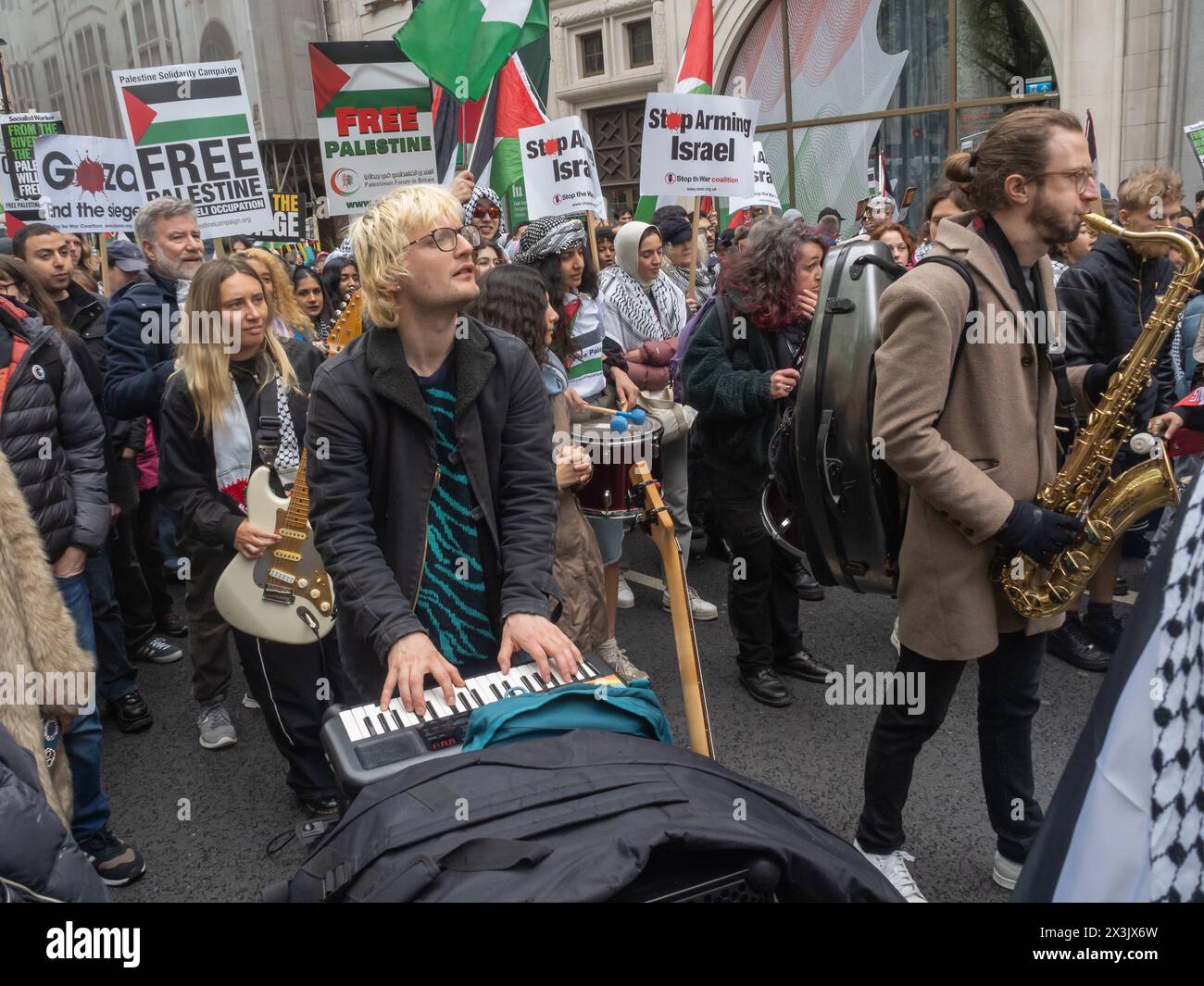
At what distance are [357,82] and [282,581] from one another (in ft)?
14.3

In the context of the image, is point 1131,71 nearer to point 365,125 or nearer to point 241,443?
point 365,125

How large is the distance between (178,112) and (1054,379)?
5.14m

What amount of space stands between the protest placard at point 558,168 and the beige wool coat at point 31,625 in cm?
459

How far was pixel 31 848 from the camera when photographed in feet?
4.57

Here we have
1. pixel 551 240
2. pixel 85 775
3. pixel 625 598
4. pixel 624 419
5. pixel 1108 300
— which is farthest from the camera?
pixel 625 598

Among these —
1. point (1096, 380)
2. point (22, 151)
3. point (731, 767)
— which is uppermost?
point (22, 151)

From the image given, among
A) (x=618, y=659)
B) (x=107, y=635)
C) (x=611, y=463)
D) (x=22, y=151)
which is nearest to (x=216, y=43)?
(x=22, y=151)

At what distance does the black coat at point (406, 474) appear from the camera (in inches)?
85.7

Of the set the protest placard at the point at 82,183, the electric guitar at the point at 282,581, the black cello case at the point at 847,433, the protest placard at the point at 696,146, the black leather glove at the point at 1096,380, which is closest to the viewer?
the black cello case at the point at 847,433

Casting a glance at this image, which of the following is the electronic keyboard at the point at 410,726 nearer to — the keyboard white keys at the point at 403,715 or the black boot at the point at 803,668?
the keyboard white keys at the point at 403,715

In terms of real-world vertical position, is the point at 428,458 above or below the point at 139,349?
below

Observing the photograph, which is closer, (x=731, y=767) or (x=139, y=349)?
(x=731, y=767)

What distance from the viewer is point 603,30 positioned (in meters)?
16.5

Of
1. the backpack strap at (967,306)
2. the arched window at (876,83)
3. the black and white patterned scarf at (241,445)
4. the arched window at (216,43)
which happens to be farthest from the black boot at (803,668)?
the arched window at (216,43)
